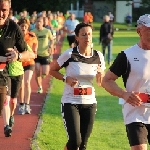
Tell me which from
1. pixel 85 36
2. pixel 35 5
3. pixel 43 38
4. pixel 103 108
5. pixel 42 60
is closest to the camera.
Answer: pixel 85 36


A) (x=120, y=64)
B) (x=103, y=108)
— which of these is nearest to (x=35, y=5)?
(x=103, y=108)

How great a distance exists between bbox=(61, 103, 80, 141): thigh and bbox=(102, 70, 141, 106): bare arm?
1425mm

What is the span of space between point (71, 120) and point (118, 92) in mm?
1603

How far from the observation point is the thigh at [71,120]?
8070 millimetres

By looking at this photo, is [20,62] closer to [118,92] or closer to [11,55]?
[11,55]

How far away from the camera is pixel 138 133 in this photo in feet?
21.9

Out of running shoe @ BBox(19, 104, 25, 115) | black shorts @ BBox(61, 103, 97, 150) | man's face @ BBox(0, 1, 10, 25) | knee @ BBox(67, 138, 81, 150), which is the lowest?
running shoe @ BBox(19, 104, 25, 115)

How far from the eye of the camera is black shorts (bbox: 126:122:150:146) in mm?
6609

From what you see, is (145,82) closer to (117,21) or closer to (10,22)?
(10,22)

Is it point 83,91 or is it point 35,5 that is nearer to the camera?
point 83,91

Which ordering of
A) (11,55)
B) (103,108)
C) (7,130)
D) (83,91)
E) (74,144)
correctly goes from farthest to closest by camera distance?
(103,108) < (7,130) < (83,91) < (11,55) < (74,144)

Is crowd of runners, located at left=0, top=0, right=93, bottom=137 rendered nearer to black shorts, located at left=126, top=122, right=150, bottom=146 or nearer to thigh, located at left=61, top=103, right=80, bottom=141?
thigh, located at left=61, top=103, right=80, bottom=141

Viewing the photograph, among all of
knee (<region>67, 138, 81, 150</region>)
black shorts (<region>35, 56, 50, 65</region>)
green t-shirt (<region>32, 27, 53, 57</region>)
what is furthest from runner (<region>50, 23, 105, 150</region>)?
green t-shirt (<region>32, 27, 53, 57</region>)

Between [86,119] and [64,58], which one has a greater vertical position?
[64,58]
